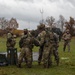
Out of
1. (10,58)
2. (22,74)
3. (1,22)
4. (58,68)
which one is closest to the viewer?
(22,74)

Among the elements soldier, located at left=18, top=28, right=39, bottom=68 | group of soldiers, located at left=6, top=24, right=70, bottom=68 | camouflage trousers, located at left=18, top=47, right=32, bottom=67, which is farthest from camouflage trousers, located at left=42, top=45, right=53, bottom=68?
camouflage trousers, located at left=18, top=47, right=32, bottom=67

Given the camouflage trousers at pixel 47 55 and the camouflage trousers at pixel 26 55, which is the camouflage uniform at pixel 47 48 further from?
the camouflage trousers at pixel 26 55

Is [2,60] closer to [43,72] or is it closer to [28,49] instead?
[28,49]

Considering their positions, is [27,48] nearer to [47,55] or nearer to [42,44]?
[42,44]

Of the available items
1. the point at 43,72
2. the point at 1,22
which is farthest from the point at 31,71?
the point at 1,22

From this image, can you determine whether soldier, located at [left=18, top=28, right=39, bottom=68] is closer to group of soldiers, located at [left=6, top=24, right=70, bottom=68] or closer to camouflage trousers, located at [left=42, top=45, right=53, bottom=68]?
group of soldiers, located at [left=6, top=24, right=70, bottom=68]

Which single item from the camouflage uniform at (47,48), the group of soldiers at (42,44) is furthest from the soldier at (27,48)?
the camouflage uniform at (47,48)

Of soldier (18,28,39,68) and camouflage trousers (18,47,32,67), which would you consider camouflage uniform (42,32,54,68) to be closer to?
soldier (18,28,39,68)

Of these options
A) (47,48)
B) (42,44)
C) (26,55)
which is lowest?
(26,55)

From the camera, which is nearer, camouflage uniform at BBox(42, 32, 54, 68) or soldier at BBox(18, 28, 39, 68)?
camouflage uniform at BBox(42, 32, 54, 68)

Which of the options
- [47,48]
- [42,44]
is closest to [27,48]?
[42,44]

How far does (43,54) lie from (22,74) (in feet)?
7.29

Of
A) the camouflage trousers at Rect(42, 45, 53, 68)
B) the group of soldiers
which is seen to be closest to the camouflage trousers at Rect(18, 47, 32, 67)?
the group of soldiers

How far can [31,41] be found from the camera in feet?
51.7
